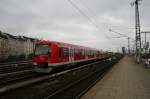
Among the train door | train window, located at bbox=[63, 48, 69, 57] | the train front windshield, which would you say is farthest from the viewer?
the train door

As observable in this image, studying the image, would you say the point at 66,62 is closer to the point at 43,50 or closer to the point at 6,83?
the point at 43,50

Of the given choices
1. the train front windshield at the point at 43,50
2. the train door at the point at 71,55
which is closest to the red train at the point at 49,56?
the train front windshield at the point at 43,50

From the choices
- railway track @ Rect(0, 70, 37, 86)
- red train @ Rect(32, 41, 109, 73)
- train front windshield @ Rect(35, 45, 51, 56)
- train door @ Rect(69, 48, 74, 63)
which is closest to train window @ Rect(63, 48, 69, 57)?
red train @ Rect(32, 41, 109, 73)

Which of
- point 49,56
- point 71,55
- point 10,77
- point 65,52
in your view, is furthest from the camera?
point 71,55

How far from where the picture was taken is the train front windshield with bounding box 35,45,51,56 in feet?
52.0

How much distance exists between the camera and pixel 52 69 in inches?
611

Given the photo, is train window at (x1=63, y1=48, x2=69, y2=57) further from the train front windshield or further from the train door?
the train front windshield

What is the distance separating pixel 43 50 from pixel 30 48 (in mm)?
74164

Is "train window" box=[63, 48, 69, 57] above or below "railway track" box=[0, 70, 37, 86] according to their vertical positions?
above

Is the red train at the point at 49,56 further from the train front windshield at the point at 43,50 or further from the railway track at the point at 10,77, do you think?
the railway track at the point at 10,77

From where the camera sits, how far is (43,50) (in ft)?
53.2

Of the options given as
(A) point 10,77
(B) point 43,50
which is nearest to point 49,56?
(B) point 43,50

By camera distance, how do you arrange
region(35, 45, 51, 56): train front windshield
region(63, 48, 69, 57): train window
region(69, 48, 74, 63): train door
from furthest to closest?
region(69, 48, 74, 63): train door, region(63, 48, 69, 57): train window, region(35, 45, 51, 56): train front windshield

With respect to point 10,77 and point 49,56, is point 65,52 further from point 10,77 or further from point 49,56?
point 10,77
